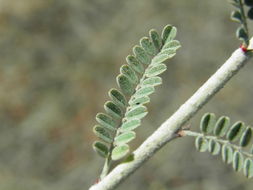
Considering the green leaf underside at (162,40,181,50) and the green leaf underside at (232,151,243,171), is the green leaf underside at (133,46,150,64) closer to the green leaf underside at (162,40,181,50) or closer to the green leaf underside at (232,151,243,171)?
the green leaf underside at (162,40,181,50)

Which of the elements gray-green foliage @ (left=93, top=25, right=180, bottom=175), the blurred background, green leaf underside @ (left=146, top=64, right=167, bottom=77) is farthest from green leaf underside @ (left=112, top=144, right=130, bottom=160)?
the blurred background

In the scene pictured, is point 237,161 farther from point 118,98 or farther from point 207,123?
point 118,98

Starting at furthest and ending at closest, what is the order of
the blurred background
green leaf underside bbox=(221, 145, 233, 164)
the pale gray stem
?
1. the blurred background
2. green leaf underside bbox=(221, 145, 233, 164)
3. the pale gray stem

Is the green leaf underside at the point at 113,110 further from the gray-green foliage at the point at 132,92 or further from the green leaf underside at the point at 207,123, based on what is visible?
the green leaf underside at the point at 207,123

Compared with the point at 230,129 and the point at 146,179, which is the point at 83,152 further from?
the point at 230,129

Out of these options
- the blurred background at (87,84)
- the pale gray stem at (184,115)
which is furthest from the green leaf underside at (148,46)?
the blurred background at (87,84)

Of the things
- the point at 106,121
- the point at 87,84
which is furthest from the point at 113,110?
the point at 87,84

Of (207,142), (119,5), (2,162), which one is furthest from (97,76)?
(207,142)
